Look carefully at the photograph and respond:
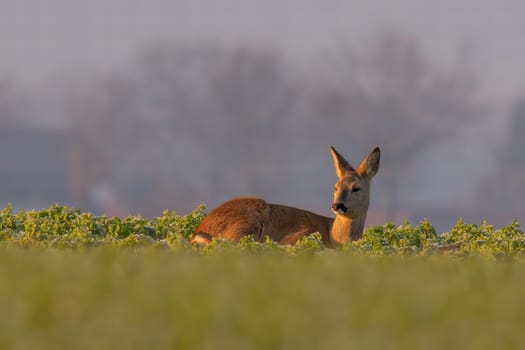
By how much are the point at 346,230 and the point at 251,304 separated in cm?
939

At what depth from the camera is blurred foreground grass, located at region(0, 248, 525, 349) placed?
5.21 metres

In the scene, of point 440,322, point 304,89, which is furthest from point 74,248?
point 304,89

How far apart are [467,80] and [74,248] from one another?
47.6 m

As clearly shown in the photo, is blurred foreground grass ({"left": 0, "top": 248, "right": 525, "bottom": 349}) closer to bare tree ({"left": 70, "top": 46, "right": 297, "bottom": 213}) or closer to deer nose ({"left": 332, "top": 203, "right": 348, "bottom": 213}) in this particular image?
deer nose ({"left": 332, "top": 203, "right": 348, "bottom": 213})

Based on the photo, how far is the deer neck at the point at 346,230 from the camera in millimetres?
15188

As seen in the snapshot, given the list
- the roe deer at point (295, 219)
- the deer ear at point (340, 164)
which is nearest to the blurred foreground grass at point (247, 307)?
Result: the roe deer at point (295, 219)

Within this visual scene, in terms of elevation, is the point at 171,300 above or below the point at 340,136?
below

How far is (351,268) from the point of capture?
7.65 metres

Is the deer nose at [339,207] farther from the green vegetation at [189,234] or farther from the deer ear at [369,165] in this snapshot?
the deer ear at [369,165]

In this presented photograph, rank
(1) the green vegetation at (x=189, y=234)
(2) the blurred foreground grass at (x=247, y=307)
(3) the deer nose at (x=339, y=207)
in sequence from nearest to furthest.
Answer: (2) the blurred foreground grass at (x=247, y=307), (1) the green vegetation at (x=189, y=234), (3) the deer nose at (x=339, y=207)

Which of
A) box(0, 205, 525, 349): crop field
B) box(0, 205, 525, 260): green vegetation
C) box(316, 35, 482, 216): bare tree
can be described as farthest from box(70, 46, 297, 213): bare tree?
box(0, 205, 525, 349): crop field

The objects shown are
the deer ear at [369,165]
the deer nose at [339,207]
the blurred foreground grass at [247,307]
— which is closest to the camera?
the blurred foreground grass at [247,307]

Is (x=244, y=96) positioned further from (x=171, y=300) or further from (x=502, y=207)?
(x=171, y=300)

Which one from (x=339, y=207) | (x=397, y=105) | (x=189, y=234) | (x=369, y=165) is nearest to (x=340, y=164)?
(x=369, y=165)
